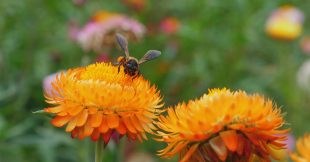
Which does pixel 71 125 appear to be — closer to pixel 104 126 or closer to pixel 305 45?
pixel 104 126

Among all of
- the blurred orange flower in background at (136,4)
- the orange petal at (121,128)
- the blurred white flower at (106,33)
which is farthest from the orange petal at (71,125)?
the blurred orange flower in background at (136,4)

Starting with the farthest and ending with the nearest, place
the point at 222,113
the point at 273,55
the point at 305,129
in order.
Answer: the point at 273,55
the point at 305,129
the point at 222,113

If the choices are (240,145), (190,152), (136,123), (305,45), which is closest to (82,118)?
(136,123)

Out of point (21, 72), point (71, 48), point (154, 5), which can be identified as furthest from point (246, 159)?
point (154, 5)

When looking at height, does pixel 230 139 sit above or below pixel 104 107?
below

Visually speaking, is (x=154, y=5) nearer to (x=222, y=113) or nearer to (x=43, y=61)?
(x=43, y=61)

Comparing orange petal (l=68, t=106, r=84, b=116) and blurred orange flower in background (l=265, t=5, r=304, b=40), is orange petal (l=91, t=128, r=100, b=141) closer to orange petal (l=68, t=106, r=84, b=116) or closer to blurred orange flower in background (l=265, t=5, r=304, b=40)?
orange petal (l=68, t=106, r=84, b=116)

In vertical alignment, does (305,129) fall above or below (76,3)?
below
